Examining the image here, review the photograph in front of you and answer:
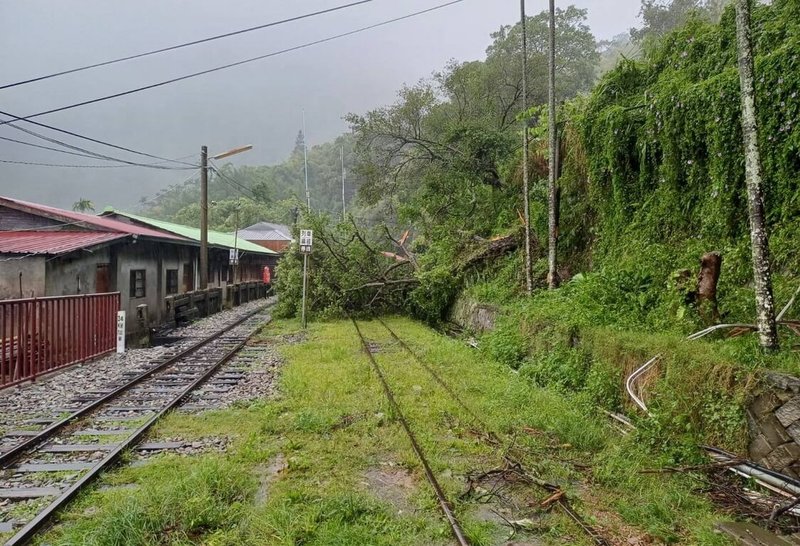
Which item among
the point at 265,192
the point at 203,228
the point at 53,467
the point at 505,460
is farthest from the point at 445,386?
the point at 265,192

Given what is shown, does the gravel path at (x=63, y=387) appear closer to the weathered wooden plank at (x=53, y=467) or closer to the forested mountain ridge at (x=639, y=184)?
the weathered wooden plank at (x=53, y=467)

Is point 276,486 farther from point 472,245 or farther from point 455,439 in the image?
point 472,245

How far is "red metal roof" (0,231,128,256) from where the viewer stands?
10.8 m

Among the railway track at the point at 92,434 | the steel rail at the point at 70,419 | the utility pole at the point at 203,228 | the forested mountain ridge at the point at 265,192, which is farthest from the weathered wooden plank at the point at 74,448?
the forested mountain ridge at the point at 265,192

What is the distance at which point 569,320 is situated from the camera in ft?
23.5

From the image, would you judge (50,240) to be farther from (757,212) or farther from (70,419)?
(757,212)

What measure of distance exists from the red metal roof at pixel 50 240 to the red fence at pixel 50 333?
1.96 metres

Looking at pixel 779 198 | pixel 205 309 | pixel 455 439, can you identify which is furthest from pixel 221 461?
pixel 205 309

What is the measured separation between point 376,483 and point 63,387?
6.20m

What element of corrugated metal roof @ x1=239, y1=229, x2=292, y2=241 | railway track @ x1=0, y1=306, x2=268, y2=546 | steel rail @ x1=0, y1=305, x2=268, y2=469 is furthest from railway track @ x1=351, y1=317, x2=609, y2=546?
corrugated metal roof @ x1=239, y1=229, x2=292, y2=241

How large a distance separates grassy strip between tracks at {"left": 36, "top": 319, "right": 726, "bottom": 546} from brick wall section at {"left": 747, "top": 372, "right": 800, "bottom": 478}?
0.63 meters

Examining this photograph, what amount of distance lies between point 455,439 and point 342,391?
2338 millimetres

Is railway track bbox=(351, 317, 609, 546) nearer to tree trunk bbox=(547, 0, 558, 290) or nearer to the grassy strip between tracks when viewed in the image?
the grassy strip between tracks

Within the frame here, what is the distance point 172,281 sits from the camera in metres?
17.9
